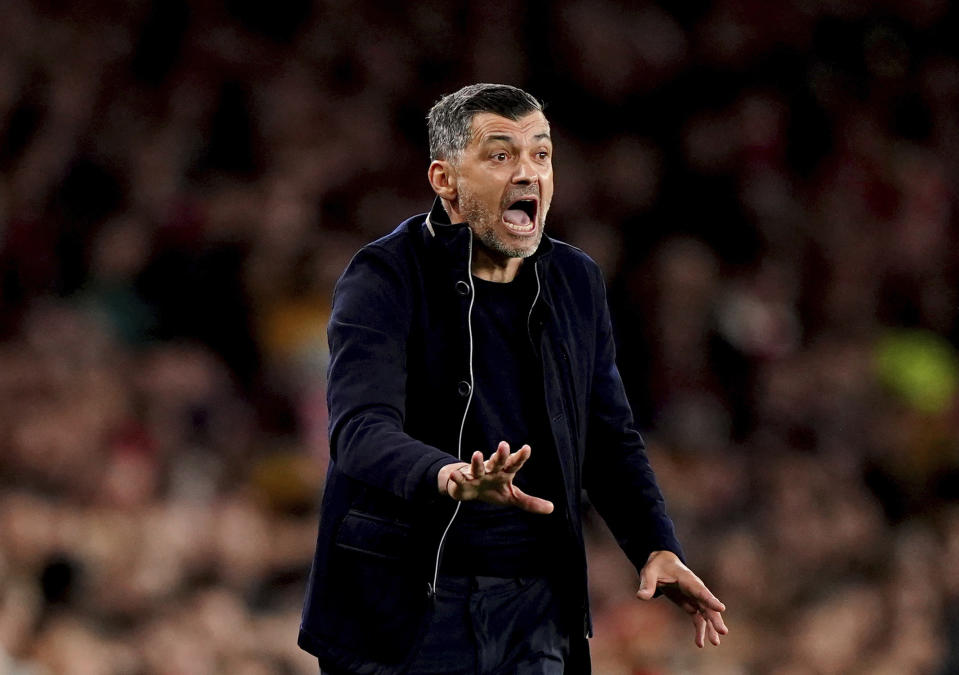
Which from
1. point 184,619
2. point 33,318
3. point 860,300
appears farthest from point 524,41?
point 184,619

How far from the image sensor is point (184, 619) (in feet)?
18.4

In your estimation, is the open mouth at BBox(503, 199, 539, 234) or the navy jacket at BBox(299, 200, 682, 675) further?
the open mouth at BBox(503, 199, 539, 234)

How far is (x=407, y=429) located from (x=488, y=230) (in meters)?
0.42

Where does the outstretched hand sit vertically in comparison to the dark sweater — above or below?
below

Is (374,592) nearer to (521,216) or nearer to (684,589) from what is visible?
(684,589)

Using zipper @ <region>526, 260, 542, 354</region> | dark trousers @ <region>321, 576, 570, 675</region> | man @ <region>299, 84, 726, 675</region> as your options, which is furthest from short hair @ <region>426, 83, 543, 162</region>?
dark trousers @ <region>321, 576, 570, 675</region>

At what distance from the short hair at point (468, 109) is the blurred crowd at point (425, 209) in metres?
3.03

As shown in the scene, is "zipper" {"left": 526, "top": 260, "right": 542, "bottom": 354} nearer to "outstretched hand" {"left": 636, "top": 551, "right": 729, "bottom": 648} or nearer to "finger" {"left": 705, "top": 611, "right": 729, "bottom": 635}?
"outstretched hand" {"left": 636, "top": 551, "right": 729, "bottom": 648}

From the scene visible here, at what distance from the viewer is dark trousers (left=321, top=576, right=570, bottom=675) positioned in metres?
2.82

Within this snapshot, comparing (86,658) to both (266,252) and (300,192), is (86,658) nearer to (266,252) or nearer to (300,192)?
(266,252)

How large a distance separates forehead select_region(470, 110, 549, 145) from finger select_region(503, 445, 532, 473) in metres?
0.77

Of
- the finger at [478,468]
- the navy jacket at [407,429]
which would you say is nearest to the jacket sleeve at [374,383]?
the navy jacket at [407,429]

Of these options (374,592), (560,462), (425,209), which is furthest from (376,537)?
(425,209)

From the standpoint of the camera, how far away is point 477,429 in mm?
2852
